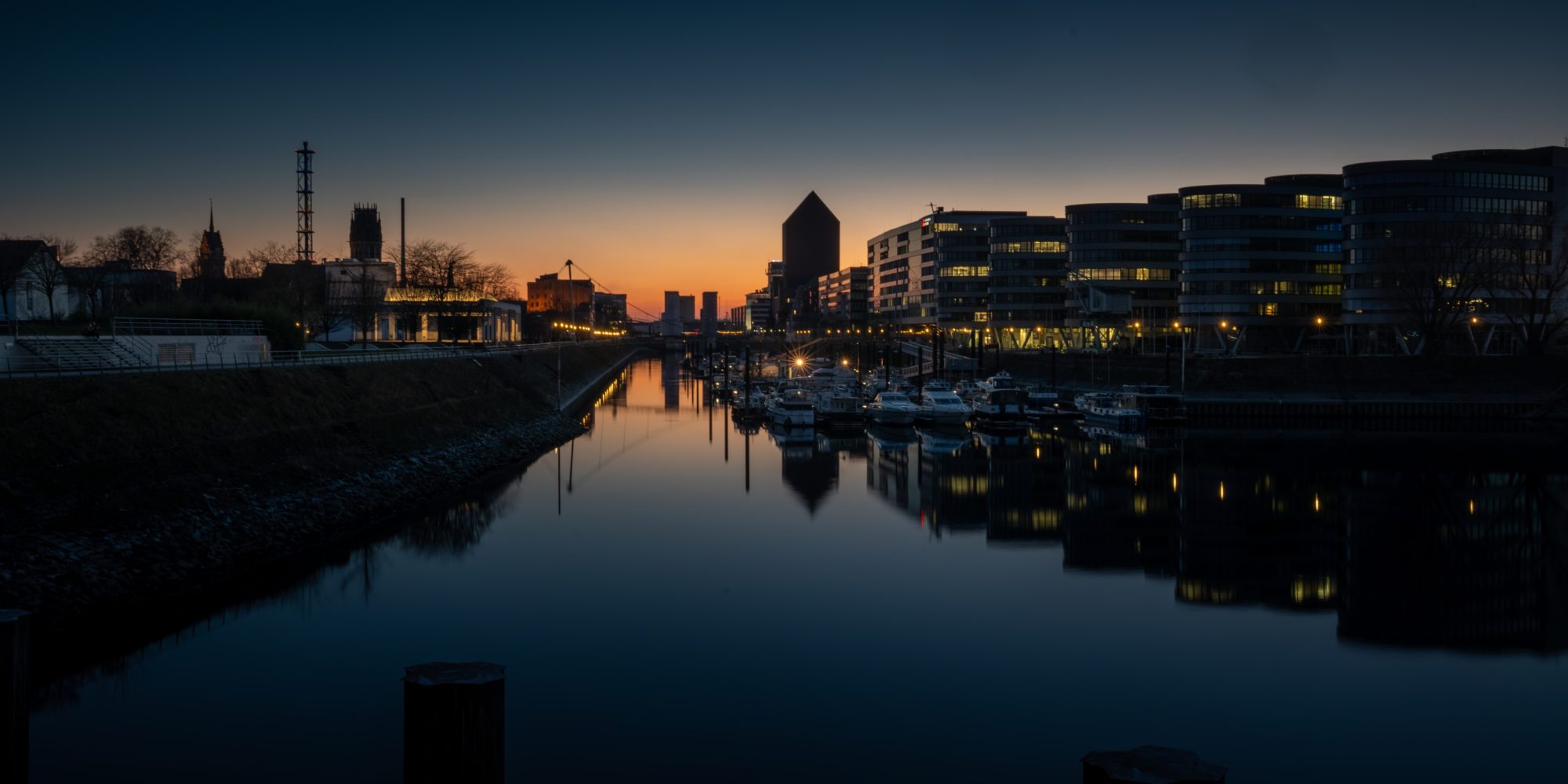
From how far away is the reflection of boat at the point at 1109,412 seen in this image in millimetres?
71438

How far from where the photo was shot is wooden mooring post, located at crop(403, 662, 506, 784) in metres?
10.6

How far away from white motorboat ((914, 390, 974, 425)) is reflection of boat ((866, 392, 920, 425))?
58 centimetres

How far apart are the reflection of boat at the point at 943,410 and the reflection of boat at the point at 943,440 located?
0.80 metres

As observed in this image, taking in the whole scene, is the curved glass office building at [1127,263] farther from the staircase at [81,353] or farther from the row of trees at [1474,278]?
the staircase at [81,353]

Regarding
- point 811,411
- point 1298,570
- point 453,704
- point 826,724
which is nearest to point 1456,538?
point 1298,570

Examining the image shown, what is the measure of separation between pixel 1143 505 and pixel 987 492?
7433mm

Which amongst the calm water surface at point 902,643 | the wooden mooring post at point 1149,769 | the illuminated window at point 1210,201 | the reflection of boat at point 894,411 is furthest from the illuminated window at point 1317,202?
the wooden mooring post at point 1149,769

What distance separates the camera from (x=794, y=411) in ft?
250

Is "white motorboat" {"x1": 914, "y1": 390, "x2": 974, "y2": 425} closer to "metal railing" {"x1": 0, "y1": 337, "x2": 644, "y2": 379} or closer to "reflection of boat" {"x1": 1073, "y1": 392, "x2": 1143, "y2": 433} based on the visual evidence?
"reflection of boat" {"x1": 1073, "y1": 392, "x2": 1143, "y2": 433}

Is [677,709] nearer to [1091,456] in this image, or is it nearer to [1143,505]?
[1143,505]

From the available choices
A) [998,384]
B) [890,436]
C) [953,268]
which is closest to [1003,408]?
[890,436]

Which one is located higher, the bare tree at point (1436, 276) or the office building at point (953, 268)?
the office building at point (953, 268)

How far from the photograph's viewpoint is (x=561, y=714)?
61.5 ft

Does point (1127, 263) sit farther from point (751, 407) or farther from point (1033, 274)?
point (751, 407)
